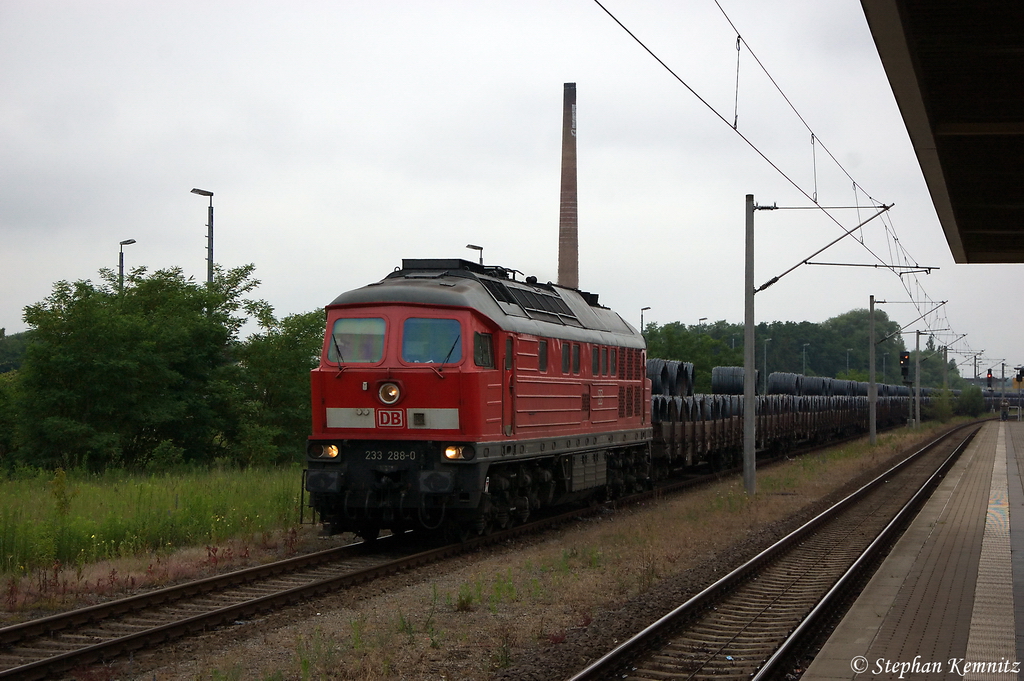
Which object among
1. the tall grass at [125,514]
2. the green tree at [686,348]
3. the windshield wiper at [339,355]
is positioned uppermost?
the green tree at [686,348]

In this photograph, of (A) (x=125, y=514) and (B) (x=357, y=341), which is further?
(A) (x=125, y=514)

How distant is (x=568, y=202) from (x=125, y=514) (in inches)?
1355

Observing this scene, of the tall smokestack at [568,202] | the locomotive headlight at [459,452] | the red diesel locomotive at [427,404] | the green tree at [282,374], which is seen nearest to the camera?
the locomotive headlight at [459,452]

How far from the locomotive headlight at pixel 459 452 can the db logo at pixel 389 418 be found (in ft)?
2.51

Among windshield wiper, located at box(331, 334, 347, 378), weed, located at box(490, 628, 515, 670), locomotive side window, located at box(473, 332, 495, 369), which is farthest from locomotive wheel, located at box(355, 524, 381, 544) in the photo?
weed, located at box(490, 628, 515, 670)

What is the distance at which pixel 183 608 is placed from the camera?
422 inches

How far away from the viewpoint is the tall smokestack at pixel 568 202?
47406 mm

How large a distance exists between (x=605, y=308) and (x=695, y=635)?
12898 mm

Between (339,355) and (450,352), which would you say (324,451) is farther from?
(450,352)

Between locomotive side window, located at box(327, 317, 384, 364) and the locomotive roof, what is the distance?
0.30 m

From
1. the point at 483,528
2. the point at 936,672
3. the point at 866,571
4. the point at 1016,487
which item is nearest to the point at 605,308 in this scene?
the point at 483,528

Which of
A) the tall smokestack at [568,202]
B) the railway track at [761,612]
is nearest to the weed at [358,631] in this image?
the railway track at [761,612]

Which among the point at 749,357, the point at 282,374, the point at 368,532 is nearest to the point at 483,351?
the point at 368,532

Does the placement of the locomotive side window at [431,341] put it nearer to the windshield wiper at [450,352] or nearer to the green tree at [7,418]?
the windshield wiper at [450,352]
